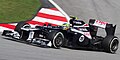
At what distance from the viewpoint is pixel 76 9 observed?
20688 mm

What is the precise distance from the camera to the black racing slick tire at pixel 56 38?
11297 mm

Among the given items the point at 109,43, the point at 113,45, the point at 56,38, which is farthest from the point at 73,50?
the point at 113,45

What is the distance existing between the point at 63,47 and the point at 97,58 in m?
1.87

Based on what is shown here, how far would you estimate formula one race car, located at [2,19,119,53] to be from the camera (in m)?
11.5

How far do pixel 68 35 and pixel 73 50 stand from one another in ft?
1.81

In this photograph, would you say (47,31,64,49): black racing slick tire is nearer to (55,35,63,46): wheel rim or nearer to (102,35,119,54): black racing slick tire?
(55,35,63,46): wheel rim

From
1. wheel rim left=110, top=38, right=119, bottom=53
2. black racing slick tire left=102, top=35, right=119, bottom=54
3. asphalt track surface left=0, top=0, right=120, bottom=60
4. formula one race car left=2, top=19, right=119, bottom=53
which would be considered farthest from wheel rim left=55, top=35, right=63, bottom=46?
wheel rim left=110, top=38, right=119, bottom=53

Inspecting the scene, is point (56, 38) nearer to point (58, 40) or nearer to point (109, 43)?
point (58, 40)

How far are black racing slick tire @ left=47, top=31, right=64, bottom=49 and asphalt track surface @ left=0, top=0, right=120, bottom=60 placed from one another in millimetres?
219

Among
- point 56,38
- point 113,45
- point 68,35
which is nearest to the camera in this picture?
point 56,38

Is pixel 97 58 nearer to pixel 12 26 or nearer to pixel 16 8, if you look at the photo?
pixel 12 26

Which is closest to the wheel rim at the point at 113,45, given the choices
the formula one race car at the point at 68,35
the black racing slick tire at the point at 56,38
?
the formula one race car at the point at 68,35

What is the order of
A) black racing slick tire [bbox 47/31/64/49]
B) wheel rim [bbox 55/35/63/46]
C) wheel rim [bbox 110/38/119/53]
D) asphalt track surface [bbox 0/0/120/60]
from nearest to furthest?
asphalt track surface [bbox 0/0/120/60], black racing slick tire [bbox 47/31/64/49], wheel rim [bbox 55/35/63/46], wheel rim [bbox 110/38/119/53]

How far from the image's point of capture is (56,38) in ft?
37.5
